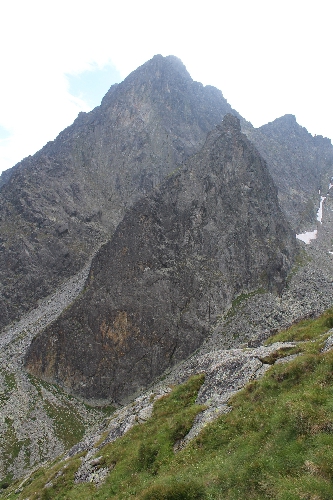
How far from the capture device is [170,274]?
84.1 meters

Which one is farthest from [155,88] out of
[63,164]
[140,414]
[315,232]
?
[140,414]

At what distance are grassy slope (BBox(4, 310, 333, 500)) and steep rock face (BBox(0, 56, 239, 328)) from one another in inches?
3582

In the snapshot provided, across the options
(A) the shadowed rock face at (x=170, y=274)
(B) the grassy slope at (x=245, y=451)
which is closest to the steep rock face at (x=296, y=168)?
(A) the shadowed rock face at (x=170, y=274)

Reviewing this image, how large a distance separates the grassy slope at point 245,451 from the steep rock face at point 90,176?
298ft

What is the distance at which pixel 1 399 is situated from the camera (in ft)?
207

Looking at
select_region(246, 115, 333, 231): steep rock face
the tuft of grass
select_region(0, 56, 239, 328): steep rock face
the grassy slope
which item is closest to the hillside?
the grassy slope

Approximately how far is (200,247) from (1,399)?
55440 millimetres

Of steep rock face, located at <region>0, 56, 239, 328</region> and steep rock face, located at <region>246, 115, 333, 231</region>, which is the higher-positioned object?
steep rock face, located at <region>0, 56, 239, 328</region>

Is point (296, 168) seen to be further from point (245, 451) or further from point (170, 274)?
point (245, 451)

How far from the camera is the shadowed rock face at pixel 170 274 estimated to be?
2948 inches

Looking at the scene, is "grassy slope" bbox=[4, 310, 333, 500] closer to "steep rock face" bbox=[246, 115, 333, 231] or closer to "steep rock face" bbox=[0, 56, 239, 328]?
"steep rock face" bbox=[0, 56, 239, 328]

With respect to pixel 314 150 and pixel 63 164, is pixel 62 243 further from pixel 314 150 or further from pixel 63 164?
pixel 314 150

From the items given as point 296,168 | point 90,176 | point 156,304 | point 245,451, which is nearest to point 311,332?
point 245,451

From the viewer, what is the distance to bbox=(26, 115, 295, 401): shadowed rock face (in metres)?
74.9
